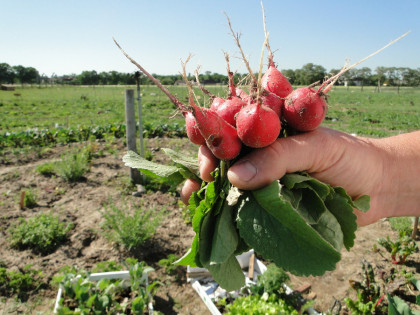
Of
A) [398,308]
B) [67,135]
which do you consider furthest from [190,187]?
[67,135]

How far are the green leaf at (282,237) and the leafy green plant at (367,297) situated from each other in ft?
7.98

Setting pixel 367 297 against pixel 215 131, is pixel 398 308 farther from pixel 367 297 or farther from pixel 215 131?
pixel 215 131

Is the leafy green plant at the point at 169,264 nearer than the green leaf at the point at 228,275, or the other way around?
the green leaf at the point at 228,275

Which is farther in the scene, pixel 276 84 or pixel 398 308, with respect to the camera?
pixel 398 308

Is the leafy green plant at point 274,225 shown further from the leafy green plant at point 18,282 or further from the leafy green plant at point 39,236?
the leafy green plant at point 39,236

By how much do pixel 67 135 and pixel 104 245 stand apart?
7.03 meters

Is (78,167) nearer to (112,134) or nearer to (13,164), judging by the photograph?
(13,164)

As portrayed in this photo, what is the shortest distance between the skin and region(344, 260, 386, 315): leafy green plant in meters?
1.35

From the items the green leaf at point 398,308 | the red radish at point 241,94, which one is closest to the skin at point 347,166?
the red radish at point 241,94

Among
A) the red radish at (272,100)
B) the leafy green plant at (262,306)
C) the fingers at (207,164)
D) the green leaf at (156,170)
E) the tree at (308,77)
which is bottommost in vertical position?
the leafy green plant at (262,306)

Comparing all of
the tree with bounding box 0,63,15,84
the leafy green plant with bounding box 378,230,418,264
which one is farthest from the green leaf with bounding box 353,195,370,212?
the tree with bounding box 0,63,15,84

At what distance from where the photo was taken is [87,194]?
19.6ft

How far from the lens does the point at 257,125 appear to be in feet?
4.37

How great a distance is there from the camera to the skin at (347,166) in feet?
4.69
